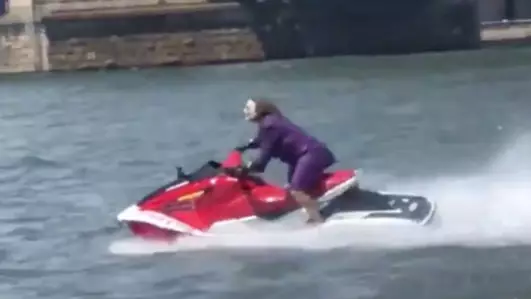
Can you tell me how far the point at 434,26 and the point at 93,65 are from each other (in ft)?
40.8

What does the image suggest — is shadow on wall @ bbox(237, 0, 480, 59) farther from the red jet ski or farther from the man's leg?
the man's leg

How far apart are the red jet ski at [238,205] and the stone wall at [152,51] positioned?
40.2 m

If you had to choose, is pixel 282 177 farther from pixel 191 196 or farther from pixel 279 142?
pixel 191 196

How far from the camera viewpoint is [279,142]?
13578 millimetres

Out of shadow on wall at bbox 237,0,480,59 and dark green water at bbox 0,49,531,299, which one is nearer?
dark green water at bbox 0,49,531,299

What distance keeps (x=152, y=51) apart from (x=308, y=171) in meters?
41.8

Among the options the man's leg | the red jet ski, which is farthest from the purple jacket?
the red jet ski

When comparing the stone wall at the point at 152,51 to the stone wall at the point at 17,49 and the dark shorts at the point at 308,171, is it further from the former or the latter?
the dark shorts at the point at 308,171

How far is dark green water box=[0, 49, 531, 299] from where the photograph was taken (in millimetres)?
12836

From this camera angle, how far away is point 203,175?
44.9 ft

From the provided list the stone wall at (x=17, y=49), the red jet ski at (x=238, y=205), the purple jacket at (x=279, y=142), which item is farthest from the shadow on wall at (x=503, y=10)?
the purple jacket at (x=279, y=142)

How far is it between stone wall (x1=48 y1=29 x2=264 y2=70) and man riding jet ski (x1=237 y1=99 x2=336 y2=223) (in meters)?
40.2

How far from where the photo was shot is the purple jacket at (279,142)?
13.5m

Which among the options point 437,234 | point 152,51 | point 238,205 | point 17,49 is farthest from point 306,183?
point 17,49
